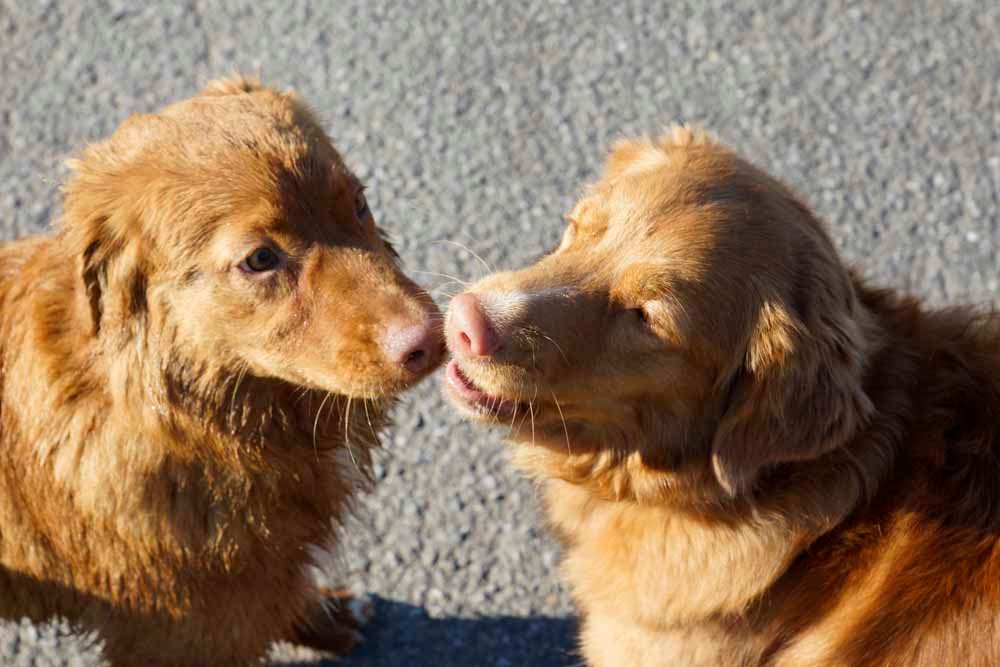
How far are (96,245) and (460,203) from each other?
2.83m

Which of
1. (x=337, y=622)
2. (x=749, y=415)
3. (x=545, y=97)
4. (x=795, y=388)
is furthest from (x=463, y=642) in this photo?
(x=545, y=97)

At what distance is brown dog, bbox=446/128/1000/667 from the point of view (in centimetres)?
302

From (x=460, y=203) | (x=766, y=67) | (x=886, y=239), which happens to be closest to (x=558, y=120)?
(x=460, y=203)

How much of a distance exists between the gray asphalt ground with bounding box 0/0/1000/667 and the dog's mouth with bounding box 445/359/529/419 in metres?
1.95

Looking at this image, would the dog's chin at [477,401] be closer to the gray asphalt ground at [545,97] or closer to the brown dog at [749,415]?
the brown dog at [749,415]

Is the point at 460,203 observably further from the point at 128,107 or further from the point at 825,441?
the point at 825,441

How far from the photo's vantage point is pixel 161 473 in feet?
11.5

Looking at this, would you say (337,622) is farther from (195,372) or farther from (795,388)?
(795,388)

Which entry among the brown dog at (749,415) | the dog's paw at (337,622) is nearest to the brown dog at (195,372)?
the brown dog at (749,415)

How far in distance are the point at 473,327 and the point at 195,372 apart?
99 cm

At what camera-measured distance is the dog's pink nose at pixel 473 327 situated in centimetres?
296

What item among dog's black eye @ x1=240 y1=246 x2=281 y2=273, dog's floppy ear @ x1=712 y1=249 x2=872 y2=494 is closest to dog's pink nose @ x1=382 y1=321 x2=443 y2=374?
dog's black eye @ x1=240 y1=246 x2=281 y2=273

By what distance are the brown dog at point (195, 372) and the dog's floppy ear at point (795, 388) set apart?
97 cm

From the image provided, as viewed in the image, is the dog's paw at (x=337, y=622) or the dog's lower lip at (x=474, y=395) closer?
the dog's lower lip at (x=474, y=395)
